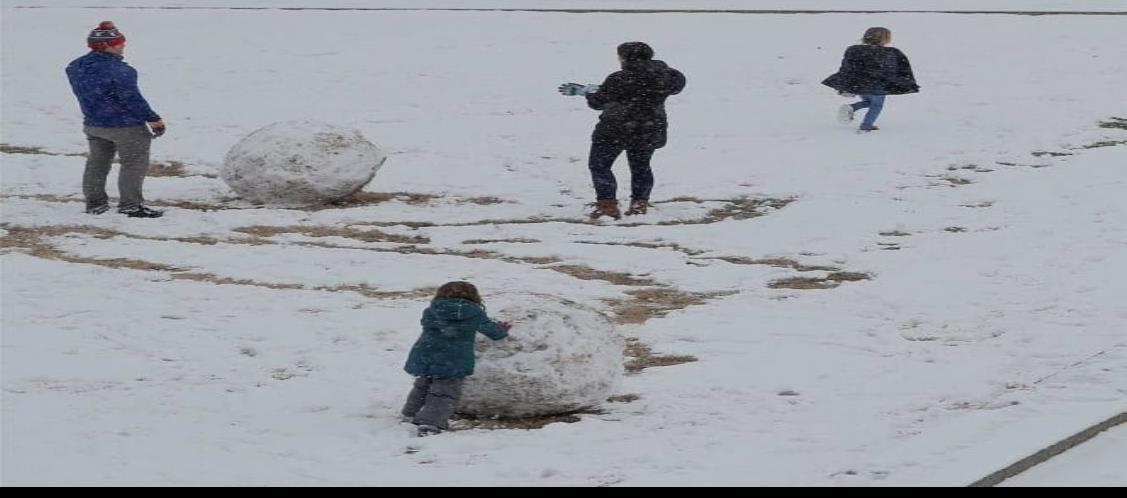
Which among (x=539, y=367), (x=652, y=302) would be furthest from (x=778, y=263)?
(x=539, y=367)

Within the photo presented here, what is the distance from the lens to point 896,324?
11.0m

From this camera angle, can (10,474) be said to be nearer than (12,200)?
Yes

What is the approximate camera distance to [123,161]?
14203 millimetres

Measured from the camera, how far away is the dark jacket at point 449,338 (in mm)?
8625

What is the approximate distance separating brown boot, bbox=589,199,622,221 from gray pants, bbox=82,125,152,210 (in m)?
3.68

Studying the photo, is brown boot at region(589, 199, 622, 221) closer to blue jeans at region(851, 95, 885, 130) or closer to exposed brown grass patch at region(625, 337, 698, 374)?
exposed brown grass patch at region(625, 337, 698, 374)

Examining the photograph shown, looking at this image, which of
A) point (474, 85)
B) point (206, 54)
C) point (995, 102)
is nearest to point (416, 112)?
point (474, 85)

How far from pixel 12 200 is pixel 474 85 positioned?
7085mm

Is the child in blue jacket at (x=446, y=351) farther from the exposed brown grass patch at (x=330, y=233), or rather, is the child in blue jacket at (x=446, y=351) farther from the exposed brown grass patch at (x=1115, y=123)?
the exposed brown grass patch at (x=1115, y=123)

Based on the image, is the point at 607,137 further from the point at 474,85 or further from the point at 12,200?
the point at 474,85

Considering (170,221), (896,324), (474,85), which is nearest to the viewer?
(896,324)

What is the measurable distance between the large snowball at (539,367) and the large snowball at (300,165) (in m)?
5.98

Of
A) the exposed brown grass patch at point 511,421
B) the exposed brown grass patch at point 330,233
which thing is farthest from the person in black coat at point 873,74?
the exposed brown grass patch at point 511,421

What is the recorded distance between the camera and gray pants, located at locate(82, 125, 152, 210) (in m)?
14.1
